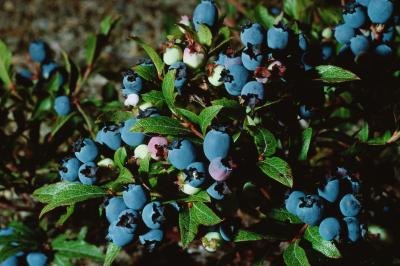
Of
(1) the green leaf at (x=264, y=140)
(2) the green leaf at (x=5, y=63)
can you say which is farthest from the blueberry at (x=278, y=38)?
(2) the green leaf at (x=5, y=63)

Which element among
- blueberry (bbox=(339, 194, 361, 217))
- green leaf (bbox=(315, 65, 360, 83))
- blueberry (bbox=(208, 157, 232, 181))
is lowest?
blueberry (bbox=(339, 194, 361, 217))

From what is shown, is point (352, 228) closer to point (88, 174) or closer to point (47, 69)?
point (88, 174)

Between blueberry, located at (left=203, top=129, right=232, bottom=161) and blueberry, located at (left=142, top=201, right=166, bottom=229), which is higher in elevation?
blueberry, located at (left=203, top=129, right=232, bottom=161)

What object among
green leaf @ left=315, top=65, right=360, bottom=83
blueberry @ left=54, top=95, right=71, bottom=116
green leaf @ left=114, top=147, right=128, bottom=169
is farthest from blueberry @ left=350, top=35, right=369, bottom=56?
blueberry @ left=54, top=95, right=71, bottom=116

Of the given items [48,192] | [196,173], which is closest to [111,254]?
[48,192]

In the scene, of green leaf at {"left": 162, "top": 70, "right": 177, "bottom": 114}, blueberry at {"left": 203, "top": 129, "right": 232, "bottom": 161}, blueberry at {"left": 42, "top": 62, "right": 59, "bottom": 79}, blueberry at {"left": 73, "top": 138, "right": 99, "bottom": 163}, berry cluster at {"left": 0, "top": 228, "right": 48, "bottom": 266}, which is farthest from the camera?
blueberry at {"left": 42, "top": 62, "right": 59, "bottom": 79}

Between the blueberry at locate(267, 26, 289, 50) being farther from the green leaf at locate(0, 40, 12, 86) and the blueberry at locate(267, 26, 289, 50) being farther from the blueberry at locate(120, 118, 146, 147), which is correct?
the green leaf at locate(0, 40, 12, 86)
